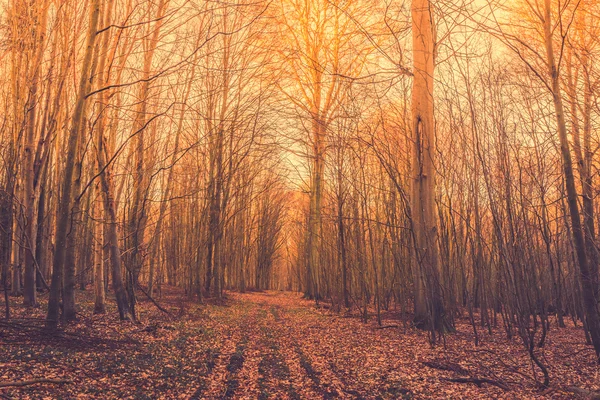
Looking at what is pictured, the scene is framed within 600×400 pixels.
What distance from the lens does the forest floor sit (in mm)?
4160

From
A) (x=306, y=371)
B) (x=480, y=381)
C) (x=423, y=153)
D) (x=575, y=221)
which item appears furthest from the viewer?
(x=423, y=153)

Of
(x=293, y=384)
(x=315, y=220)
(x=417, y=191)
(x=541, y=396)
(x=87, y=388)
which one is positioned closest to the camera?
(x=87, y=388)

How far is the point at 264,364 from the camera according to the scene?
18.3ft

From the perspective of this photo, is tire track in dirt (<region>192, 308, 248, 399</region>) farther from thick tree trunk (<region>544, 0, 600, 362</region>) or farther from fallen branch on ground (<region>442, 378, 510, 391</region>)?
thick tree trunk (<region>544, 0, 600, 362</region>)

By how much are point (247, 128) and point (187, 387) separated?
11.3 meters

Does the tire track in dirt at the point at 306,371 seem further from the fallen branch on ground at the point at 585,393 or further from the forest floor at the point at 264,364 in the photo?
the fallen branch on ground at the point at 585,393

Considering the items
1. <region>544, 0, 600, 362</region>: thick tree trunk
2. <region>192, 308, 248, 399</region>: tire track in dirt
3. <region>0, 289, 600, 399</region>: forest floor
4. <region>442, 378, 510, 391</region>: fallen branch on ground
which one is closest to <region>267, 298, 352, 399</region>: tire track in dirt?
<region>0, 289, 600, 399</region>: forest floor

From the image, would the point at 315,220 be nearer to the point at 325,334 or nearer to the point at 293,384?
the point at 325,334

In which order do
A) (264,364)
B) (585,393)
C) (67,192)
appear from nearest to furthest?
(585,393) < (264,364) < (67,192)

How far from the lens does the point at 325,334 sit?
8.18 metres

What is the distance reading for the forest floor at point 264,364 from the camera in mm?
4160

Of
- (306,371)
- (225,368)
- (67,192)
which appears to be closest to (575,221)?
(306,371)

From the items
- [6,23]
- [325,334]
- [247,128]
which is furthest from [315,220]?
[6,23]

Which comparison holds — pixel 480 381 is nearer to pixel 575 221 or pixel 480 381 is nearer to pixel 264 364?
pixel 575 221
